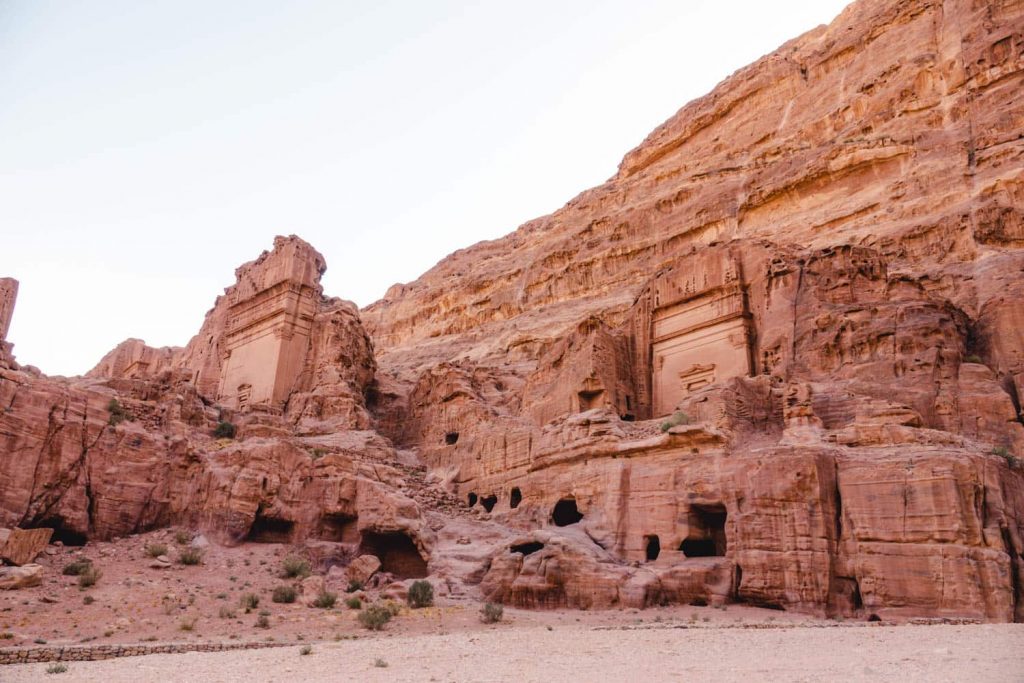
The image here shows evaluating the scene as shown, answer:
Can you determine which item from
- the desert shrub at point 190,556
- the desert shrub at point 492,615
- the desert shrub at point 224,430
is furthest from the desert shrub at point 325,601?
the desert shrub at point 224,430

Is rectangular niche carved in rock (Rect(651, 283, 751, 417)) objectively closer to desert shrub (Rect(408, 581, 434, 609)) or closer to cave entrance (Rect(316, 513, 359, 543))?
cave entrance (Rect(316, 513, 359, 543))

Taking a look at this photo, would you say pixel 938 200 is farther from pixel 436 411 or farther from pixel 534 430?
pixel 436 411

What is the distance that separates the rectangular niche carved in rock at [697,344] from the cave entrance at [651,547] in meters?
7.07

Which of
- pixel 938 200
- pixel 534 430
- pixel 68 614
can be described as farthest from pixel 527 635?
pixel 938 200

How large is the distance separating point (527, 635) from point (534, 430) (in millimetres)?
11075

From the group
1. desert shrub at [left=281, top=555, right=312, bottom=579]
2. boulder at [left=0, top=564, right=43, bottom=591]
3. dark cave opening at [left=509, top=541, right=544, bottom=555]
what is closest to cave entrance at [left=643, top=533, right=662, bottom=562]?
dark cave opening at [left=509, top=541, right=544, bottom=555]

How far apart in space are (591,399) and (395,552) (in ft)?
25.4

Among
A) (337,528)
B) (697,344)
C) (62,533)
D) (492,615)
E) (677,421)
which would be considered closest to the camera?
(492,615)

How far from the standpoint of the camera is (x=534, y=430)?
2306 cm

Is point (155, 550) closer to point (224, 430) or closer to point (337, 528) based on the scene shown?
point (337, 528)

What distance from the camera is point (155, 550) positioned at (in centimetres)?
1789

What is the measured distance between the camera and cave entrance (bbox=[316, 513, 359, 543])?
68.1 feet

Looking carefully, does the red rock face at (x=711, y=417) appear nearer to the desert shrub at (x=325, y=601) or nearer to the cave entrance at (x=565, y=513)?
the cave entrance at (x=565, y=513)

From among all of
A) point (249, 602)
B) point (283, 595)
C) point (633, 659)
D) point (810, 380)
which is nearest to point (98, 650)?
point (249, 602)
